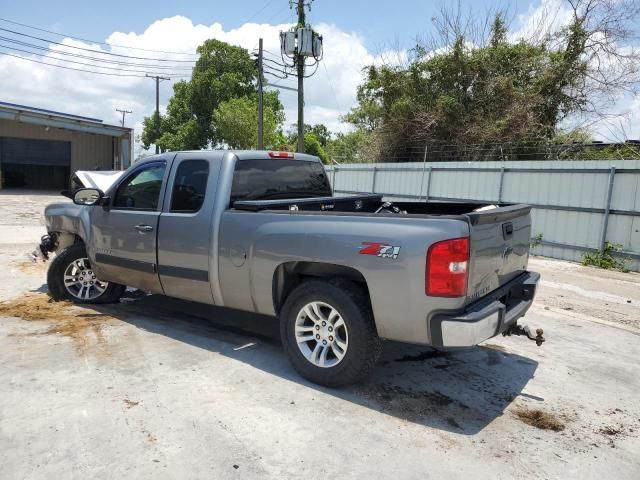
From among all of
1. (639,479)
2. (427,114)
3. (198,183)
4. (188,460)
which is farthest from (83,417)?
(427,114)

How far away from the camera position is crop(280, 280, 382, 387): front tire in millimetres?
3801

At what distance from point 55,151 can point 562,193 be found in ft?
93.6

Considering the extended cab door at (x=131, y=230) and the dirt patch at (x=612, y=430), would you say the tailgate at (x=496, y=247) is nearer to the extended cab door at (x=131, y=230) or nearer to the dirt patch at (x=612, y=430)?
the dirt patch at (x=612, y=430)

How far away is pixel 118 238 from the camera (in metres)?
5.52

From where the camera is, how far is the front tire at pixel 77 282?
6.20m

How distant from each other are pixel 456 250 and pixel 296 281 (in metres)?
1.45

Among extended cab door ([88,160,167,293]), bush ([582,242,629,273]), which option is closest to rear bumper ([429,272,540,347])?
extended cab door ([88,160,167,293])

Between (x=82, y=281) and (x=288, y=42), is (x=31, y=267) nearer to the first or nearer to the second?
(x=82, y=281)

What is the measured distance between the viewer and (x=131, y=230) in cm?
536

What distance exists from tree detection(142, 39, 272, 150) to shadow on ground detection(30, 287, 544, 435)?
38.6m

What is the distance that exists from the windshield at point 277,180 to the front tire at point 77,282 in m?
2.37

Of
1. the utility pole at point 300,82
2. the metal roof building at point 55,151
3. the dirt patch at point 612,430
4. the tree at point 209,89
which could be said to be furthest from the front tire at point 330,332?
the tree at point 209,89

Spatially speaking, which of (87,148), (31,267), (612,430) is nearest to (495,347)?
(612,430)

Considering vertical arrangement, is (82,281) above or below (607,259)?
below
